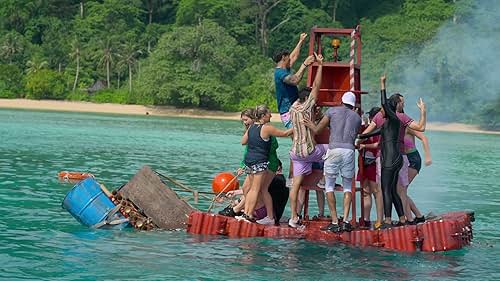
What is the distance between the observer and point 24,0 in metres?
105

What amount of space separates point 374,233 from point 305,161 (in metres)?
1.48

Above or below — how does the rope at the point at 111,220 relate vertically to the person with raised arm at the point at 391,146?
below

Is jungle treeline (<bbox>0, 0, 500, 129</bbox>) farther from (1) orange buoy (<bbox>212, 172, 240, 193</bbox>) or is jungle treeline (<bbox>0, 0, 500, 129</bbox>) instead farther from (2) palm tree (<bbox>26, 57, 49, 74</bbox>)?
(1) orange buoy (<bbox>212, 172, 240, 193</bbox>)

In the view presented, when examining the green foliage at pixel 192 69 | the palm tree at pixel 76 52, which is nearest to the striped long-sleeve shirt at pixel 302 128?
the green foliage at pixel 192 69

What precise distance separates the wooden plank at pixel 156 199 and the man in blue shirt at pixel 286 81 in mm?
2243

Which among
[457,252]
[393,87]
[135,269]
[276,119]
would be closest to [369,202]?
[457,252]

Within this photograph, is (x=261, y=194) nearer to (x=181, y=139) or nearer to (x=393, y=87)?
(x=181, y=139)

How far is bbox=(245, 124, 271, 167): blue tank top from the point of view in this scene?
1407 centimetres

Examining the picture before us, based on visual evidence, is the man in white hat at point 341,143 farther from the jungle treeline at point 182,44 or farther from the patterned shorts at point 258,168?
the jungle treeline at point 182,44

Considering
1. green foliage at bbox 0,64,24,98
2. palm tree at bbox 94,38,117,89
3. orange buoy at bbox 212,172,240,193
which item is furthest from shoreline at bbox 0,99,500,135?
orange buoy at bbox 212,172,240,193

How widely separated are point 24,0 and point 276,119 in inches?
1582

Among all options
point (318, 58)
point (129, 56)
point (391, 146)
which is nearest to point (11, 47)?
point (129, 56)

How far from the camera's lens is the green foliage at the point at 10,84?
92375mm

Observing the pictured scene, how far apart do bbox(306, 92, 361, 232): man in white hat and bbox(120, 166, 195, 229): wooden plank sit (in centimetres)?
251
